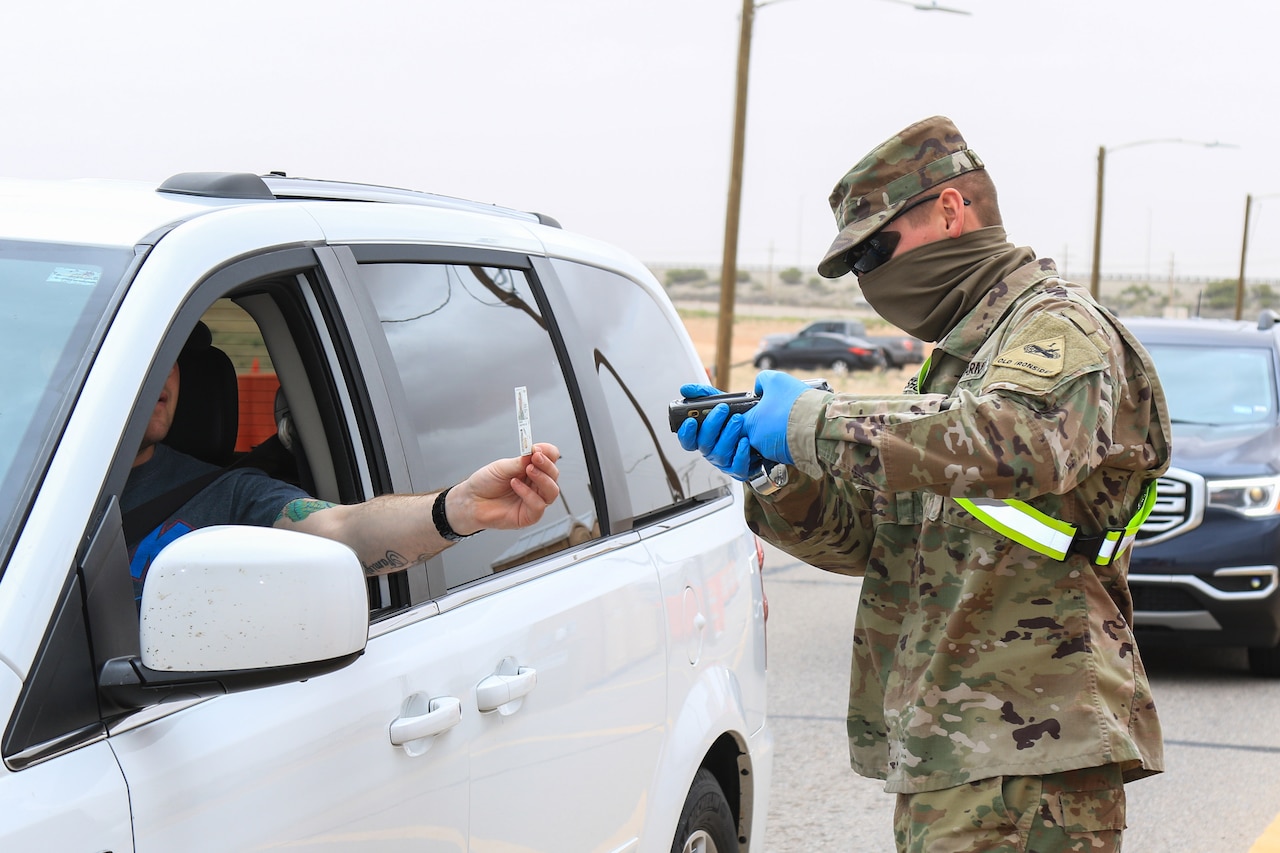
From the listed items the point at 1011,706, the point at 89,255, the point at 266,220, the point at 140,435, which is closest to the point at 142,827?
the point at 140,435

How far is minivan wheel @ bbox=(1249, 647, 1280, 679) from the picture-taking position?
7.78 meters

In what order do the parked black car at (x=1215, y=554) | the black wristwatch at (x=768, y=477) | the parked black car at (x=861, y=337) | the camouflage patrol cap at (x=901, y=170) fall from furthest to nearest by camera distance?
the parked black car at (x=861, y=337) → the parked black car at (x=1215, y=554) → the camouflage patrol cap at (x=901, y=170) → the black wristwatch at (x=768, y=477)

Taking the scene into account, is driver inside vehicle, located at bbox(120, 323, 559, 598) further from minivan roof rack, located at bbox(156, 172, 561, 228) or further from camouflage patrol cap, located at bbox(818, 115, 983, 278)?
camouflage patrol cap, located at bbox(818, 115, 983, 278)

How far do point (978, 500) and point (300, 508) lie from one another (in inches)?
49.9

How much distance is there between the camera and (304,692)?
2031 millimetres

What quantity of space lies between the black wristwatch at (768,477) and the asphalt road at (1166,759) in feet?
8.25

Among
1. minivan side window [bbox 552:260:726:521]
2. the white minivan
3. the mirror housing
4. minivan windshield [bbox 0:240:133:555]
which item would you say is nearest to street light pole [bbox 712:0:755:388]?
minivan side window [bbox 552:260:726:521]

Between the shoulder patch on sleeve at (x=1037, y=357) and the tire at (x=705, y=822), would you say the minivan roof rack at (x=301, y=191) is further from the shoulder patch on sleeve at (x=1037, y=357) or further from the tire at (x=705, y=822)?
the tire at (x=705, y=822)

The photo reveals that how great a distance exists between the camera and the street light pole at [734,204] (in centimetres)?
1758

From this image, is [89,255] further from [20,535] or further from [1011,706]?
[1011,706]

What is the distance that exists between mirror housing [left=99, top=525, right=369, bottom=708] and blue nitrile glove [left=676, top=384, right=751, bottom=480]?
39.0 inches

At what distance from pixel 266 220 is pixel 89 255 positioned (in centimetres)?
33

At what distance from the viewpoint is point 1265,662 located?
784 cm

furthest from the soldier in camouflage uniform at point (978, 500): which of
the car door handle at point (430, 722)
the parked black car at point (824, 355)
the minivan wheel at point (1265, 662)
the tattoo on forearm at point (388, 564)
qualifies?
the parked black car at point (824, 355)
